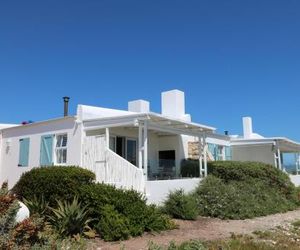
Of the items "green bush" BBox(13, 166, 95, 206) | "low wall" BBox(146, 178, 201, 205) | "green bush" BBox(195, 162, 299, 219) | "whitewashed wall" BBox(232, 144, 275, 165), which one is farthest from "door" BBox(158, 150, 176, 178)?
"whitewashed wall" BBox(232, 144, 275, 165)

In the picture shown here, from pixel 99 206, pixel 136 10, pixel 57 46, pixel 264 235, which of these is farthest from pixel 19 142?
pixel 264 235

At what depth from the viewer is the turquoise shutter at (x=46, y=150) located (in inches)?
665

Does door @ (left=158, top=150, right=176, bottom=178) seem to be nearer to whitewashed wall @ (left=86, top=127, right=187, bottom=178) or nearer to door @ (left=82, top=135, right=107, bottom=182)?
whitewashed wall @ (left=86, top=127, right=187, bottom=178)

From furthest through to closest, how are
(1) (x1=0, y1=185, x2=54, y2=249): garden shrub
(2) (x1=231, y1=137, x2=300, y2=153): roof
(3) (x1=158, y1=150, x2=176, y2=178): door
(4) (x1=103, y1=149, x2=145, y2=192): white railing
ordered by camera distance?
(2) (x1=231, y1=137, x2=300, y2=153): roof < (3) (x1=158, y1=150, x2=176, y2=178): door < (4) (x1=103, y1=149, x2=145, y2=192): white railing < (1) (x1=0, y1=185, x2=54, y2=249): garden shrub

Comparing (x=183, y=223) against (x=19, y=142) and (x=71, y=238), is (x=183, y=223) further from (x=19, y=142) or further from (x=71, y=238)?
(x=19, y=142)

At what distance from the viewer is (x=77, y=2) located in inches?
572

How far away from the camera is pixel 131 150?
59.6ft

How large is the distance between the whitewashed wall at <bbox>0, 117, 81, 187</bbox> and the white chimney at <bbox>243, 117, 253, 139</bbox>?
1822 cm

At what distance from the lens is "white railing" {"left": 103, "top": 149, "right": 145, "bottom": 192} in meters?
12.7

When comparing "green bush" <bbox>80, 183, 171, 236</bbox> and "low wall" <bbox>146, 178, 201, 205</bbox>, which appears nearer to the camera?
"green bush" <bbox>80, 183, 171, 236</bbox>

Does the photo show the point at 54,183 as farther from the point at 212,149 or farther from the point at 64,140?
the point at 212,149

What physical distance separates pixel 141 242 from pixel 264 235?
3.64m

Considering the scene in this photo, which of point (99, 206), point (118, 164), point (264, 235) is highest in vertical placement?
point (118, 164)

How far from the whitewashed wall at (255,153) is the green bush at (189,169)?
25.9 ft
